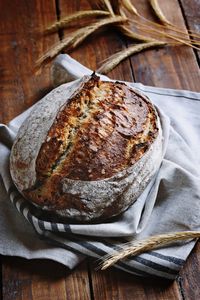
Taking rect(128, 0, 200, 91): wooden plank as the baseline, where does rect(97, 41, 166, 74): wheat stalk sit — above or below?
above

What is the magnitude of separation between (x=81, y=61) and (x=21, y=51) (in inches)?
9.6

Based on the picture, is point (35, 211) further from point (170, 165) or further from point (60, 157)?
point (170, 165)

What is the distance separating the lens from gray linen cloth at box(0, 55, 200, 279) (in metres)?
1.50

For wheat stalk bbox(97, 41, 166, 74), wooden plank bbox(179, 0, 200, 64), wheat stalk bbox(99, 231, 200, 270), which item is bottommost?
wheat stalk bbox(99, 231, 200, 270)

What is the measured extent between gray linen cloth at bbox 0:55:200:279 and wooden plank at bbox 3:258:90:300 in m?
0.03

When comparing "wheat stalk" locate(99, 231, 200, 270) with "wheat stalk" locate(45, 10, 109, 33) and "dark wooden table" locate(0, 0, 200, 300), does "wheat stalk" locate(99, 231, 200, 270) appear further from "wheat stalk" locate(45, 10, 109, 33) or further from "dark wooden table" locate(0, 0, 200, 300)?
"wheat stalk" locate(45, 10, 109, 33)

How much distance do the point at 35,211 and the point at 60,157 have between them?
17 cm

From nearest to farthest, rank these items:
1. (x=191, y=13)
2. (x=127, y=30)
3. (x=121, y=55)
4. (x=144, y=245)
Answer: (x=144, y=245), (x=121, y=55), (x=127, y=30), (x=191, y=13)

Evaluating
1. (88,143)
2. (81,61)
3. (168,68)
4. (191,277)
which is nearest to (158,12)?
(168,68)

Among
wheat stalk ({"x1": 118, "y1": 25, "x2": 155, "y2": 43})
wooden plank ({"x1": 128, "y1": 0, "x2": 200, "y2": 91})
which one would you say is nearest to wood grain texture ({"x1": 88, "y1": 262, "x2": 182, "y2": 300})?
wooden plank ({"x1": 128, "y1": 0, "x2": 200, "y2": 91})

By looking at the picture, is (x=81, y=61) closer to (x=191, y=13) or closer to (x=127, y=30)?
(x=127, y=30)

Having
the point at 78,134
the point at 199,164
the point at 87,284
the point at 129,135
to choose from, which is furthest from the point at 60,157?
the point at 199,164

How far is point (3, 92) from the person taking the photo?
6.68ft

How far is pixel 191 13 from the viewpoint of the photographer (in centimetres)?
236
